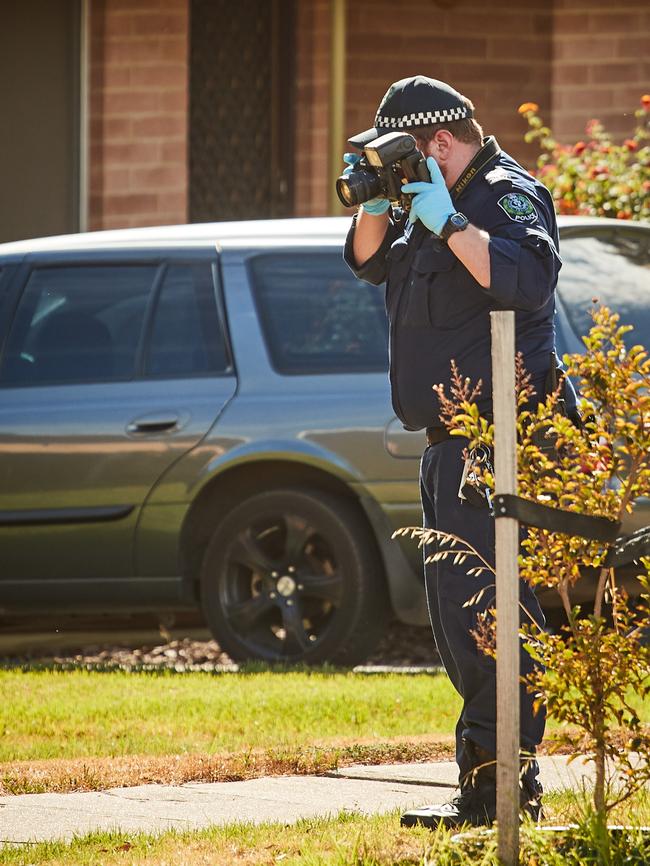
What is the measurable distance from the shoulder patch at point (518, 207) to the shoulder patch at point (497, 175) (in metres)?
0.06

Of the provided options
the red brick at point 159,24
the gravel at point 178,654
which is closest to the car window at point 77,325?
the gravel at point 178,654

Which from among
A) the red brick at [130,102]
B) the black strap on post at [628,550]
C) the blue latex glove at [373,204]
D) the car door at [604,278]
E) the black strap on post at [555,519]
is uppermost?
the red brick at [130,102]

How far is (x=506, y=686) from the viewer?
3.72 metres

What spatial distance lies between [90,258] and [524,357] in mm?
3647

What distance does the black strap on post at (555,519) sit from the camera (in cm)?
375

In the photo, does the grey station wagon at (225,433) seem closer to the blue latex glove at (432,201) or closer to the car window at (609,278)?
the car window at (609,278)

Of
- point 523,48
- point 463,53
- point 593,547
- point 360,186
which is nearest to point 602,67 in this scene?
point 523,48

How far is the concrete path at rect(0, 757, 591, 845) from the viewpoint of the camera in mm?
4551

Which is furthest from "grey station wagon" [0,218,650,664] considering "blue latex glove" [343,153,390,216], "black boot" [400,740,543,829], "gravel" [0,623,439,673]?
"black boot" [400,740,543,829]

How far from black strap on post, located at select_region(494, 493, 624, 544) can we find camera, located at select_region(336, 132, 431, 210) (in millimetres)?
987

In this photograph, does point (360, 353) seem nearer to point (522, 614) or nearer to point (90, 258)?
point (90, 258)

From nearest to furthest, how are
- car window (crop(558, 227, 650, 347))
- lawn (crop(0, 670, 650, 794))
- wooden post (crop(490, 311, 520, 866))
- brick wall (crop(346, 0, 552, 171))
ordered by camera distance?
wooden post (crop(490, 311, 520, 866)), lawn (crop(0, 670, 650, 794)), car window (crop(558, 227, 650, 347)), brick wall (crop(346, 0, 552, 171))

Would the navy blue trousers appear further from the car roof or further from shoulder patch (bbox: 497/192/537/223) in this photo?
the car roof

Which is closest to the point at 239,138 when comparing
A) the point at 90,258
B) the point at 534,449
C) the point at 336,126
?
the point at 336,126
